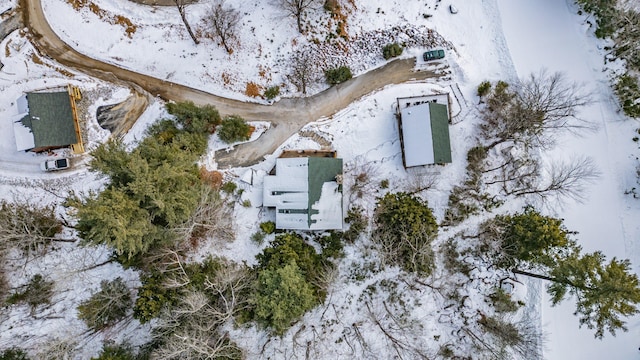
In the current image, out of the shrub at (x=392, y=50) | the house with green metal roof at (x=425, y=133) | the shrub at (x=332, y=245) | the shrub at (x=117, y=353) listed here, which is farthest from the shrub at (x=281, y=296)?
the shrub at (x=392, y=50)

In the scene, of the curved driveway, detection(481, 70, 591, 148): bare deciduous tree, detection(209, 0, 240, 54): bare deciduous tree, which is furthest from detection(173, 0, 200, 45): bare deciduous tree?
detection(481, 70, 591, 148): bare deciduous tree

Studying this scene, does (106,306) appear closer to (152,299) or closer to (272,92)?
(152,299)

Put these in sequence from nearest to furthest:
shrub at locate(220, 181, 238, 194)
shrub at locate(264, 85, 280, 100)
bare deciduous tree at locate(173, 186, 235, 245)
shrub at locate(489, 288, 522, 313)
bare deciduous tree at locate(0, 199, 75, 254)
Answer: bare deciduous tree at locate(0, 199, 75, 254) → bare deciduous tree at locate(173, 186, 235, 245) → shrub at locate(489, 288, 522, 313) → shrub at locate(220, 181, 238, 194) → shrub at locate(264, 85, 280, 100)

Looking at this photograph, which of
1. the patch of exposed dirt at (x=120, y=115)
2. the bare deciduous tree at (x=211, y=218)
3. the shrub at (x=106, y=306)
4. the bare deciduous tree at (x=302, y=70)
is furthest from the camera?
the bare deciduous tree at (x=302, y=70)

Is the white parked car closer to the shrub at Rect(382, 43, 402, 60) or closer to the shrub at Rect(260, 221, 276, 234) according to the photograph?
the shrub at Rect(260, 221, 276, 234)

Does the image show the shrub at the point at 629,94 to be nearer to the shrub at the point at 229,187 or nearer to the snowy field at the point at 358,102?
the snowy field at the point at 358,102

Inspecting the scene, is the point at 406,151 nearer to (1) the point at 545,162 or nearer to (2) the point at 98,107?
(1) the point at 545,162
